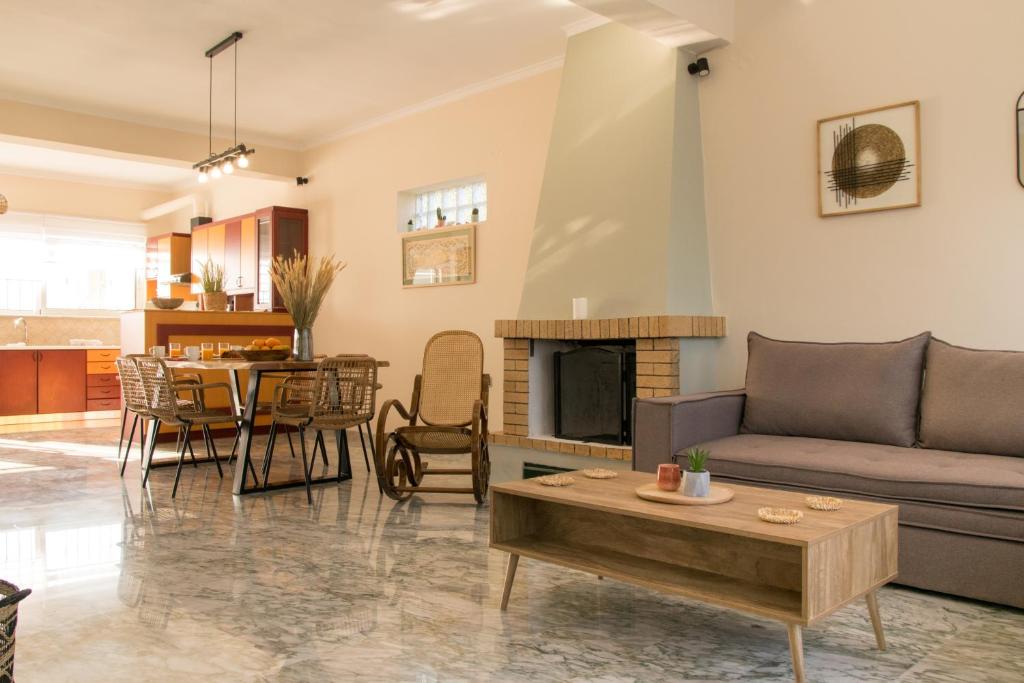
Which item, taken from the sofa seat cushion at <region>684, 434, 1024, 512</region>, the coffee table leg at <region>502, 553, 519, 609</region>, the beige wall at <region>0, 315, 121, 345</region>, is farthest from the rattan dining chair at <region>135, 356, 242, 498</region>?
the beige wall at <region>0, 315, 121, 345</region>

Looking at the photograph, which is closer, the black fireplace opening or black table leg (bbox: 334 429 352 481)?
the black fireplace opening

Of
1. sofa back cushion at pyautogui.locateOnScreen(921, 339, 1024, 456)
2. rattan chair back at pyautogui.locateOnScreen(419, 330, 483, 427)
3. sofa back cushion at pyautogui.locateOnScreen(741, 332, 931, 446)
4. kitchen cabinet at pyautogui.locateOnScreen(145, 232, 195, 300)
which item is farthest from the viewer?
kitchen cabinet at pyautogui.locateOnScreen(145, 232, 195, 300)

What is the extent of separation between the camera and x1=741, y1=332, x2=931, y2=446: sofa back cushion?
3.49m

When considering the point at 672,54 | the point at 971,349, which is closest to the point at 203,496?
the point at 672,54

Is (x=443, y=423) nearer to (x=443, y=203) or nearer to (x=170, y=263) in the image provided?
(x=443, y=203)

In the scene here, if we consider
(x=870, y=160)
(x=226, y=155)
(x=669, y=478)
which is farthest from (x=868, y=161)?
(x=226, y=155)

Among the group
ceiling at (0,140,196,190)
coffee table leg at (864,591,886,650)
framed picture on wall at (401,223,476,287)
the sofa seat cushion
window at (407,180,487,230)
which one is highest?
ceiling at (0,140,196,190)

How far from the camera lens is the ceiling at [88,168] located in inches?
344

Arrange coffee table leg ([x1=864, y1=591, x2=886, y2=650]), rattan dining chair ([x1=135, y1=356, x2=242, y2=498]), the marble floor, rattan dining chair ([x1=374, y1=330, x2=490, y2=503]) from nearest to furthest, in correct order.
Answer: the marble floor
coffee table leg ([x1=864, y1=591, x2=886, y2=650])
rattan dining chair ([x1=374, y1=330, x2=490, y2=503])
rattan dining chair ([x1=135, y1=356, x2=242, y2=498])

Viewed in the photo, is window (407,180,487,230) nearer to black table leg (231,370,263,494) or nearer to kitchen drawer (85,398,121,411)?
black table leg (231,370,263,494)

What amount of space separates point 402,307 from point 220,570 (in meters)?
3.96

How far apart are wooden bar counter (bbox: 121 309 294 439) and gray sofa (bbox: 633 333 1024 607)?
492cm

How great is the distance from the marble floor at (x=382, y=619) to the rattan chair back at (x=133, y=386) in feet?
4.20

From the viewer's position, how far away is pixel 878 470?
9.69 feet
